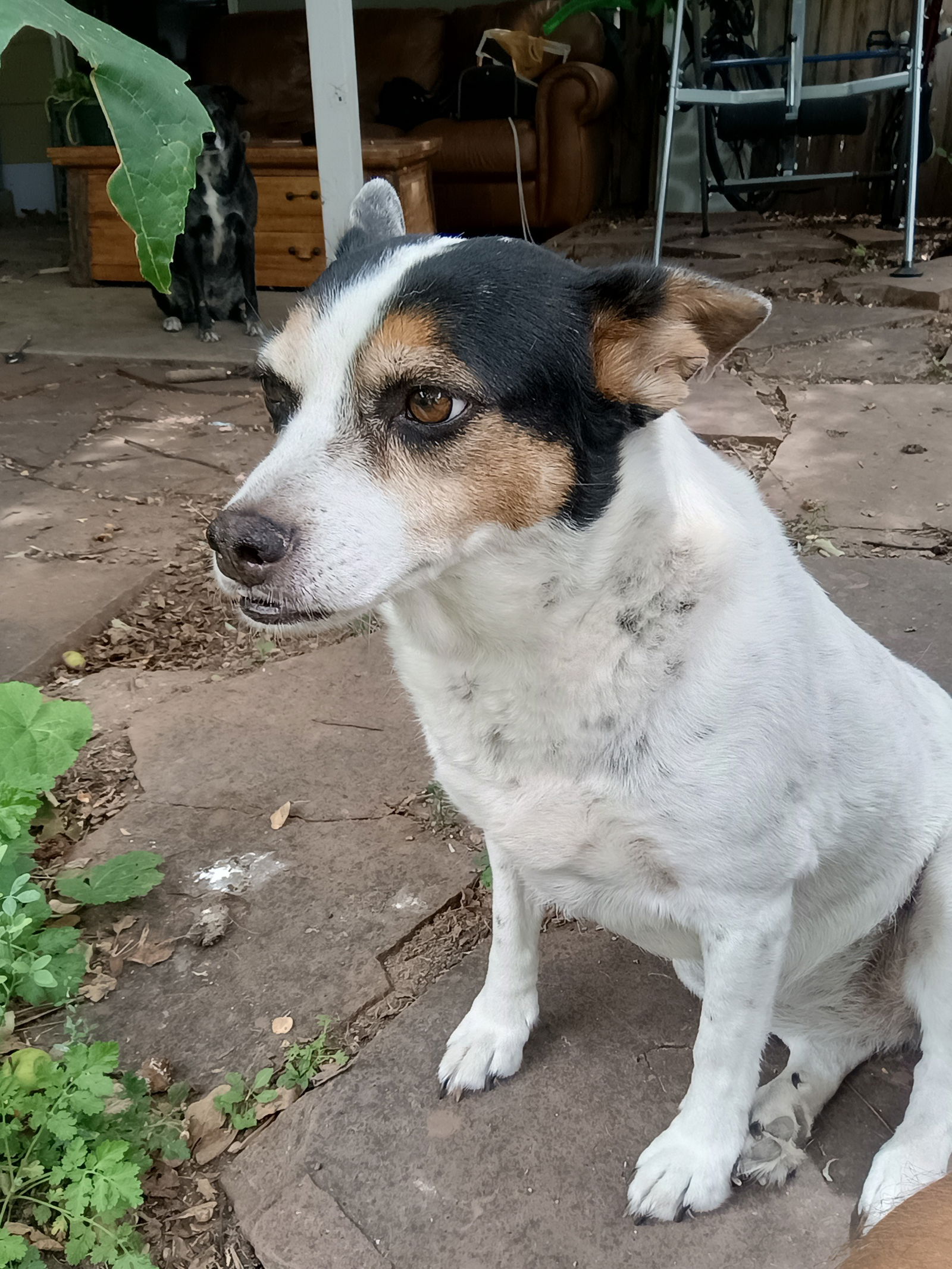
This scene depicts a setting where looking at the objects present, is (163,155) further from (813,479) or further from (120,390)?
(120,390)

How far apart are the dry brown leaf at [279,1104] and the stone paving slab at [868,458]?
245 cm

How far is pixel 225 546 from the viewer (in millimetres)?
1264

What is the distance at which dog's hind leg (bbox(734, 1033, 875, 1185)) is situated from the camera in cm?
154

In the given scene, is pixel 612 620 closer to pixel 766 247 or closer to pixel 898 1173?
pixel 898 1173

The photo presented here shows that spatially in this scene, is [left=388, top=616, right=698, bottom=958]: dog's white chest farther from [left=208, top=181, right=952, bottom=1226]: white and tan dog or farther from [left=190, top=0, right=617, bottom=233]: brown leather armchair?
[left=190, top=0, right=617, bottom=233]: brown leather armchair

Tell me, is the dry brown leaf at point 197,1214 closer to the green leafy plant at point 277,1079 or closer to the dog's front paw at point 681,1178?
the green leafy plant at point 277,1079

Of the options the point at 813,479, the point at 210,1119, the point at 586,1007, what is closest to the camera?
the point at 210,1119

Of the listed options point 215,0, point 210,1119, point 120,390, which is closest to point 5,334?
point 120,390

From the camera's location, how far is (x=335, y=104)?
3732 mm

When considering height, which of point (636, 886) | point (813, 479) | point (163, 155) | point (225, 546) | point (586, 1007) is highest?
point (163, 155)

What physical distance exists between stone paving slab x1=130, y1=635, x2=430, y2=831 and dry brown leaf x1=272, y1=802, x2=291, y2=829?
0.08 ft

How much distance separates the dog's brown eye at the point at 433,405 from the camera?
1321mm

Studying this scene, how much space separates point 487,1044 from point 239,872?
689mm

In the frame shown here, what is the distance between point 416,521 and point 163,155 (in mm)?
699
